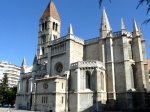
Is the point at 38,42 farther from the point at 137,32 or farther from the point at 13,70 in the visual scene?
the point at 13,70

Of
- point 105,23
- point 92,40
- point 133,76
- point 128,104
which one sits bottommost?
point 128,104

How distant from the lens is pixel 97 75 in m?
27.8

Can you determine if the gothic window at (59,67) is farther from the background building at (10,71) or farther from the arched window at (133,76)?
the background building at (10,71)

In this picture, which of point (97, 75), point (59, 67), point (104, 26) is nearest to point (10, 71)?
point (59, 67)

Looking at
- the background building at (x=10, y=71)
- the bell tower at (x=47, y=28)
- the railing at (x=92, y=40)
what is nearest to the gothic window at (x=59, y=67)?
the railing at (x=92, y=40)

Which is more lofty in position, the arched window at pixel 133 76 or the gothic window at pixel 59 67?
the gothic window at pixel 59 67

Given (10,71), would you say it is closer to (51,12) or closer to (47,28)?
(47,28)

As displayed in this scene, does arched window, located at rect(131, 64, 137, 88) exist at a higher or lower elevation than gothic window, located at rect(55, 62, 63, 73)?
lower

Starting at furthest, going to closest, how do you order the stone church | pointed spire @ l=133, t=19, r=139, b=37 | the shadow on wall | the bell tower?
the bell tower, pointed spire @ l=133, t=19, r=139, b=37, the stone church, the shadow on wall

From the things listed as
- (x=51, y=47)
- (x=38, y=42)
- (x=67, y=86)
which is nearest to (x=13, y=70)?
(x=38, y=42)

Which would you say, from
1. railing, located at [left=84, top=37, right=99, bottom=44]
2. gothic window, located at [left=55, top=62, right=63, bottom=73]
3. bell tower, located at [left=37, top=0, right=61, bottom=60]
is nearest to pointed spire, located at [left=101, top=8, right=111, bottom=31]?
railing, located at [left=84, top=37, right=99, bottom=44]

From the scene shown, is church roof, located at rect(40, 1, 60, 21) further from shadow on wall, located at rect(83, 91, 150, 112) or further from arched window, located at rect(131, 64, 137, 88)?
shadow on wall, located at rect(83, 91, 150, 112)

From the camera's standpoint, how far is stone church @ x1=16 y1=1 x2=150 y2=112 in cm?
2773

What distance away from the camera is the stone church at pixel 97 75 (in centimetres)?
2773
